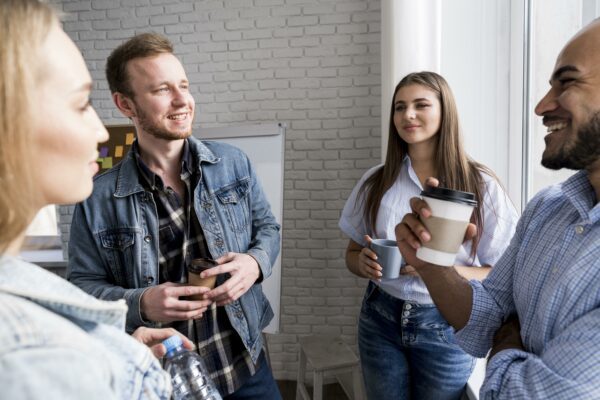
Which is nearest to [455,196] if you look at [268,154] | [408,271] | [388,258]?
[388,258]

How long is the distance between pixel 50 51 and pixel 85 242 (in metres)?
0.98

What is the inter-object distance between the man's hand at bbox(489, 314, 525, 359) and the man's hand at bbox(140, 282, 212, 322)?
77 cm

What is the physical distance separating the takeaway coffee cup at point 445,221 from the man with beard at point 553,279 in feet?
0.08

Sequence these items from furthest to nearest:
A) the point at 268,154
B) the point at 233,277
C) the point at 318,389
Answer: the point at 268,154
the point at 318,389
the point at 233,277

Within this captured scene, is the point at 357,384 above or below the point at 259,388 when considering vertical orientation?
below

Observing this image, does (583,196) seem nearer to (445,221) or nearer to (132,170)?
(445,221)

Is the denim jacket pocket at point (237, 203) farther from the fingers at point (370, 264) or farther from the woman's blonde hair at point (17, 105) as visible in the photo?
the woman's blonde hair at point (17, 105)

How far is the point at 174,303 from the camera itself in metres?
1.14

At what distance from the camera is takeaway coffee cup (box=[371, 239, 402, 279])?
137 centimetres

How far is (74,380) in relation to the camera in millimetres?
453

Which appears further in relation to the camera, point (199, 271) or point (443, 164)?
point (443, 164)

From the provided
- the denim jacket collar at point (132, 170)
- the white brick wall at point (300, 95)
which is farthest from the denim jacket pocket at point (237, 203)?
the white brick wall at point (300, 95)

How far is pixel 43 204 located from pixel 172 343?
0.41 metres

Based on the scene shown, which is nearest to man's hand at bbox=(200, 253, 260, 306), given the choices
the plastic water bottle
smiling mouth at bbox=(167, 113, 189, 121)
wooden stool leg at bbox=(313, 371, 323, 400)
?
the plastic water bottle
